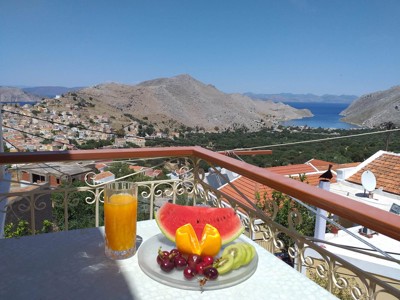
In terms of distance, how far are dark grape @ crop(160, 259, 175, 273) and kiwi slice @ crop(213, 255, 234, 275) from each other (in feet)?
0.41

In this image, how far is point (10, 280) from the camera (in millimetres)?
888

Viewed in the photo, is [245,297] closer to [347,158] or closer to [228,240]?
[228,240]

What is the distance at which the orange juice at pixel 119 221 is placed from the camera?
100cm

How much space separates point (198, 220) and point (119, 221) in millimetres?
297

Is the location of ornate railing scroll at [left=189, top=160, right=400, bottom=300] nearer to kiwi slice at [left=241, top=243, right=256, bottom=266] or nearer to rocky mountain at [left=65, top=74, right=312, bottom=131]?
kiwi slice at [left=241, top=243, right=256, bottom=266]

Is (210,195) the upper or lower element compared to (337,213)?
lower

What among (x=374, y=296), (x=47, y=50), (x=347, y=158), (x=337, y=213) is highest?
(x=47, y=50)

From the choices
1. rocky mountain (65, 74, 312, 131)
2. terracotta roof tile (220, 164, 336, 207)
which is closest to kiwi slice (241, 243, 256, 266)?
terracotta roof tile (220, 164, 336, 207)

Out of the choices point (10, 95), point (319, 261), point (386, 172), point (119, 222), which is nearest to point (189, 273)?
point (119, 222)

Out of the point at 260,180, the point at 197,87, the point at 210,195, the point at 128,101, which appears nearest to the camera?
the point at 260,180

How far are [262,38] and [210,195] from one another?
4410 cm

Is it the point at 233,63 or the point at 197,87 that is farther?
the point at 197,87

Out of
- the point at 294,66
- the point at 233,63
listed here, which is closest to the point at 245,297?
the point at 294,66

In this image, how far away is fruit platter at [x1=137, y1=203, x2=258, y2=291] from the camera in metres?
0.86
